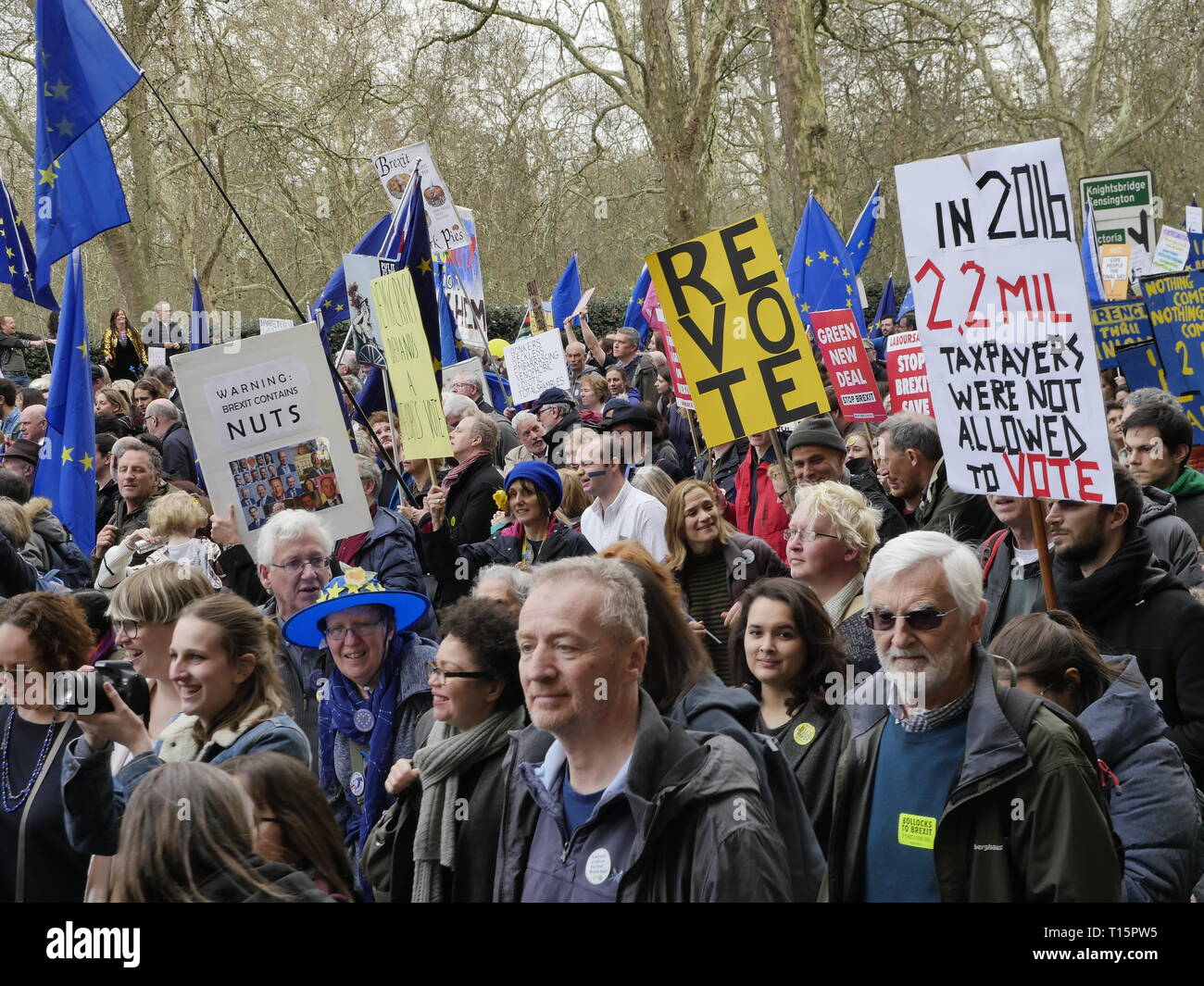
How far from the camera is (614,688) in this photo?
9.67ft

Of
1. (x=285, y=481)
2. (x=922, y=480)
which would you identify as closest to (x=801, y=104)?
(x=922, y=480)

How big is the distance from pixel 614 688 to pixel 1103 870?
1.05 m

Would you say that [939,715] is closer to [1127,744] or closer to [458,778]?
[1127,744]

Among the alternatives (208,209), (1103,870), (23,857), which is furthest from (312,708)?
(208,209)

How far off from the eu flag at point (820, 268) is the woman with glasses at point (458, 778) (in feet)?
26.6

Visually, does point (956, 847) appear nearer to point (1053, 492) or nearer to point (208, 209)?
point (1053, 492)

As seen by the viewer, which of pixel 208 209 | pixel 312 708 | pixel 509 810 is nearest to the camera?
pixel 509 810

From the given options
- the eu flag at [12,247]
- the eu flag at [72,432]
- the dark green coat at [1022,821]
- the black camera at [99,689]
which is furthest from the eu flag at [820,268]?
the dark green coat at [1022,821]

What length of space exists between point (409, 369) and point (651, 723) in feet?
15.0

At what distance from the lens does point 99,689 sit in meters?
3.35

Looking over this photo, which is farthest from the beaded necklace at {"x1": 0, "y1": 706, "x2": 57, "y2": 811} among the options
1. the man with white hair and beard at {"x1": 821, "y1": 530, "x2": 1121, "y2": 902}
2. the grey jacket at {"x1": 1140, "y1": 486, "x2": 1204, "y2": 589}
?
the grey jacket at {"x1": 1140, "y1": 486, "x2": 1204, "y2": 589}

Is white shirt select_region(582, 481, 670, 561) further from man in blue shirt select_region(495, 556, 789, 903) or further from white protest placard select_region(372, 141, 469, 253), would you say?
white protest placard select_region(372, 141, 469, 253)

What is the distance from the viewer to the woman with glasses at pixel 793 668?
3664 millimetres

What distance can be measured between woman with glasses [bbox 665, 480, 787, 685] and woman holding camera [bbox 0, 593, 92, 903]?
237 cm
